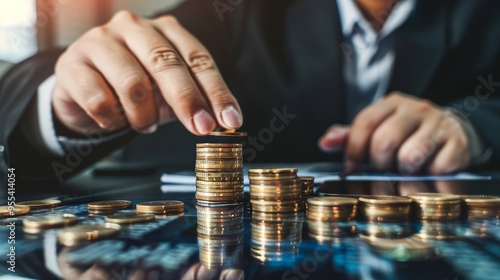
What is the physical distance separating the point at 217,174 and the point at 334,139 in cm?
93

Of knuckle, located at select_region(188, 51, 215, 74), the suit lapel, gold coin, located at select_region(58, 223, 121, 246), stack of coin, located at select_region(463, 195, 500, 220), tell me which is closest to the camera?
gold coin, located at select_region(58, 223, 121, 246)

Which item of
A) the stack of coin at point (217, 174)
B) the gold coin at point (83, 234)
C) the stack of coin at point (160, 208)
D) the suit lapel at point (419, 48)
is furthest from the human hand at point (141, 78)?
the suit lapel at point (419, 48)

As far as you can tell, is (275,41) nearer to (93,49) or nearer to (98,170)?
(93,49)

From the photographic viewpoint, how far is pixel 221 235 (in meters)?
0.85

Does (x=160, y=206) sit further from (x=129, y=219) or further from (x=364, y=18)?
(x=364, y=18)

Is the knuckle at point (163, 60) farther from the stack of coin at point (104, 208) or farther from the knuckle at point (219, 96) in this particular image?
the stack of coin at point (104, 208)

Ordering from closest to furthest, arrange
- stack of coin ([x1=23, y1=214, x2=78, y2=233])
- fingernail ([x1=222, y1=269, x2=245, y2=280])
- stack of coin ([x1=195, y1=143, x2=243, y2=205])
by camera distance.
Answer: fingernail ([x1=222, y1=269, x2=245, y2=280]), stack of coin ([x1=23, y1=214, x2=78, y2=233]), stack of coin ([x1=195, y1=143, x2=243, y2=205])

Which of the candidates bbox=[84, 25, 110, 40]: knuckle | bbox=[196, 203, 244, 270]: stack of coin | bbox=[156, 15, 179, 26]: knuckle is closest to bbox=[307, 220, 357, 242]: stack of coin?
bbox=[196, 203, 244, 270]: stack of coin

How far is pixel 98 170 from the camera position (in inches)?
76.9

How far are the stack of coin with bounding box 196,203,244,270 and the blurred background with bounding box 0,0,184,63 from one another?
3.74ft

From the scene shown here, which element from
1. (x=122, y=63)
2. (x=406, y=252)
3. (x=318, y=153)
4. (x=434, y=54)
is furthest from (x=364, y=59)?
(x=406, y=252)

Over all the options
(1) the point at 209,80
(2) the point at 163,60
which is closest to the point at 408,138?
(1) the point at 209,80

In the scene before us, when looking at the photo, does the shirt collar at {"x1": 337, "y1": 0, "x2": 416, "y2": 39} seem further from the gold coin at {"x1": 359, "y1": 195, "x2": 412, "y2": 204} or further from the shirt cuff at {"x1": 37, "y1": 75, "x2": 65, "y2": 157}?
the shirt cuff at {"x1": 37, "y1": 75, "x2": 65, "y2": 157}

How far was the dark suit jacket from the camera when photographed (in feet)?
6.23
